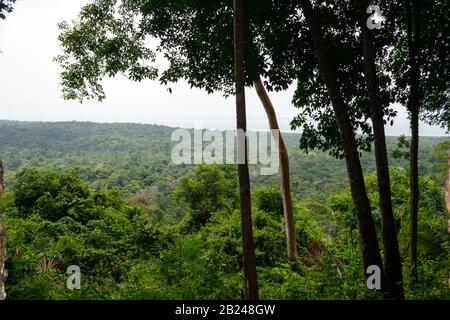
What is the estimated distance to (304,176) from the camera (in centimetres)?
5472

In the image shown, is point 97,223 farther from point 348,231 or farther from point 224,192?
point 348,231

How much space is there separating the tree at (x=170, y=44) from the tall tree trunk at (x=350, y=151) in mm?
1273

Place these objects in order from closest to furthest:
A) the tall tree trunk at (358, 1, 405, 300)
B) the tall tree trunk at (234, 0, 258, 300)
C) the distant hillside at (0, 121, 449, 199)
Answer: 1. the tall tree trunk at (234, 0, 258, 300)
2. the tall tree trunk at (358, 1, 405, 300)
3. the distant hillside at (0, 121, 449, 199)

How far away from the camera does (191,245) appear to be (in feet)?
23.4

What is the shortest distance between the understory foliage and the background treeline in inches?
1.3

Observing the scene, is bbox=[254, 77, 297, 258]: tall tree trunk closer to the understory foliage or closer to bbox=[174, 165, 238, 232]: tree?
the understory foliage

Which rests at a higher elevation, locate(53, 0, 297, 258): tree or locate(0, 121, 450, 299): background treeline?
locate(53, 0, 297, 258): tree

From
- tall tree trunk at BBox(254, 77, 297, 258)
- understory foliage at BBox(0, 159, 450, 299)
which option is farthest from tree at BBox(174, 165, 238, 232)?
tall tree trunk at BBox(254, 77, 297, 258)

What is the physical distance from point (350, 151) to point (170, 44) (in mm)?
4545

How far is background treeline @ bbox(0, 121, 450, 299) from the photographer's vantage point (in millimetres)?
6543

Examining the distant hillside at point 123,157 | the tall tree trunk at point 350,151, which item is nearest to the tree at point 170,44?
the tall tree trunk at point 350,151

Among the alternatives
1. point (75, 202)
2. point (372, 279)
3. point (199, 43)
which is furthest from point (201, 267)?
point (75, 202)

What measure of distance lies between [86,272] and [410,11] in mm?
10721

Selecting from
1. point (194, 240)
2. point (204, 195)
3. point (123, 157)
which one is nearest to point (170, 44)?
point (194, 240)
